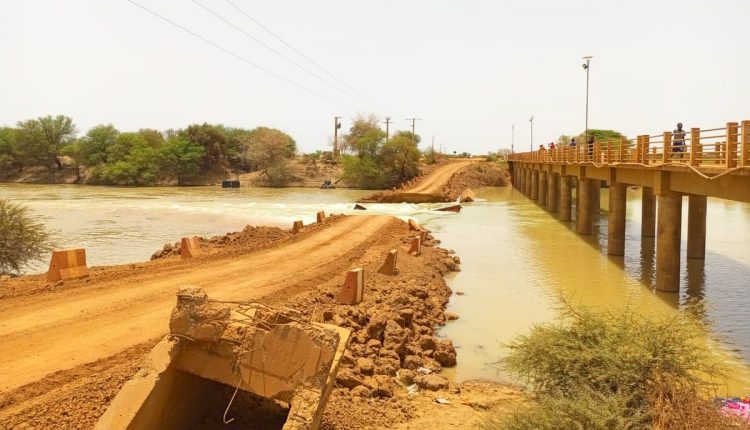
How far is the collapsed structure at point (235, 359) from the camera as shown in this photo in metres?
6.51

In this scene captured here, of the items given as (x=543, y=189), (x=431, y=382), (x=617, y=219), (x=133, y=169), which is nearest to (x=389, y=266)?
(x=431, y=382)

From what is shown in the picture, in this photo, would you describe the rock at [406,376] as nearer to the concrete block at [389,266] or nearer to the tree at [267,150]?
the concrete block at [389,266]

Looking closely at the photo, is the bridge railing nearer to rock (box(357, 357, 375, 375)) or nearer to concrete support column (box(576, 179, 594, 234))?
concrete support column (box(576, 179, 594, 234))

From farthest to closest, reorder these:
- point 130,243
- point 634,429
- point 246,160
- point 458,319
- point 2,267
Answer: point 246,160, point 130,243, point 2,267, point 458,319, point 634,429

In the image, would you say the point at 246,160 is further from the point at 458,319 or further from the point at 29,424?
the point at 29,424

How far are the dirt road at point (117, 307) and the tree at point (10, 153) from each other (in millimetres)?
93880

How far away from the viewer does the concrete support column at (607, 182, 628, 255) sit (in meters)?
23.1

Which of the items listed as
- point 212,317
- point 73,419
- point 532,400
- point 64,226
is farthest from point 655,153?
point 64,226

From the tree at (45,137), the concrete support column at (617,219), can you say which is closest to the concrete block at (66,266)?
the concrete support column at (617,219)

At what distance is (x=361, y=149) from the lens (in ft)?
247

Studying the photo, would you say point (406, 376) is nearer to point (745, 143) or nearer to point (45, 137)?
point (745, 143)

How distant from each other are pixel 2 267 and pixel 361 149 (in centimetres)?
5996

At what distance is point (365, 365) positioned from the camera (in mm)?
9023

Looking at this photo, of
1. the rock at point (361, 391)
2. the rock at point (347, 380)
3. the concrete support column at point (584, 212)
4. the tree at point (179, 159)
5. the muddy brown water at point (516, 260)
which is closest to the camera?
the rock at point (361, 391)
